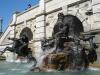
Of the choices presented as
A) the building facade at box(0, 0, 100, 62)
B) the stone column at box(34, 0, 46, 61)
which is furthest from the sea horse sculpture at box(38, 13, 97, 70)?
the stone column at box(34, 0, 46, 61)

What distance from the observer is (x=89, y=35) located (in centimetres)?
2006

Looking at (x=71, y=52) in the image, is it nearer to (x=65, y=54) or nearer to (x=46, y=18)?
(x=65, y=54)

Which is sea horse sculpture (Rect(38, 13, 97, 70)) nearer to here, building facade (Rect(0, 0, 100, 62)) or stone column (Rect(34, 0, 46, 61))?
building facade (Rect(0, 0, 100, 62))

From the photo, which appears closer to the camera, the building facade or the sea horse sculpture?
the sea horse sculpture

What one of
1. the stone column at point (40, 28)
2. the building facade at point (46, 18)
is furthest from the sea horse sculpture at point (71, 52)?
the stone column at point (40, 28)

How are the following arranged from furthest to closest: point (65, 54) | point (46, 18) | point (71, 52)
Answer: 1. point (46, 18)
2. point (71, 52)
3. point (65, 54)

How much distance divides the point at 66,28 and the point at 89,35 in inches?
78.9

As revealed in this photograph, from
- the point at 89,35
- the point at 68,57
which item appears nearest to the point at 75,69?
the point at 68,57

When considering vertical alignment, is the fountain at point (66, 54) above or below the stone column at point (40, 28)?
below

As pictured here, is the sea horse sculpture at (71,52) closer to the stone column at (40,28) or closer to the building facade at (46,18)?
the building facade at (46,18)

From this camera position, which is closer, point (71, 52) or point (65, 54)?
point (65, 54)

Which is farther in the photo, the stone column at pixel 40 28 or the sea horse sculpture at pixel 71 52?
the stone column at pixel 40 28

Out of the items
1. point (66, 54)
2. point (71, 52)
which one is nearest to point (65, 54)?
point (66, 54)

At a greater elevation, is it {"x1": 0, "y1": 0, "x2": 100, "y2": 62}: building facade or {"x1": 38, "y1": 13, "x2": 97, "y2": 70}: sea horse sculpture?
{"x1": 0, "y1": 0, "x2": 100, "y2": 62}: building facade
